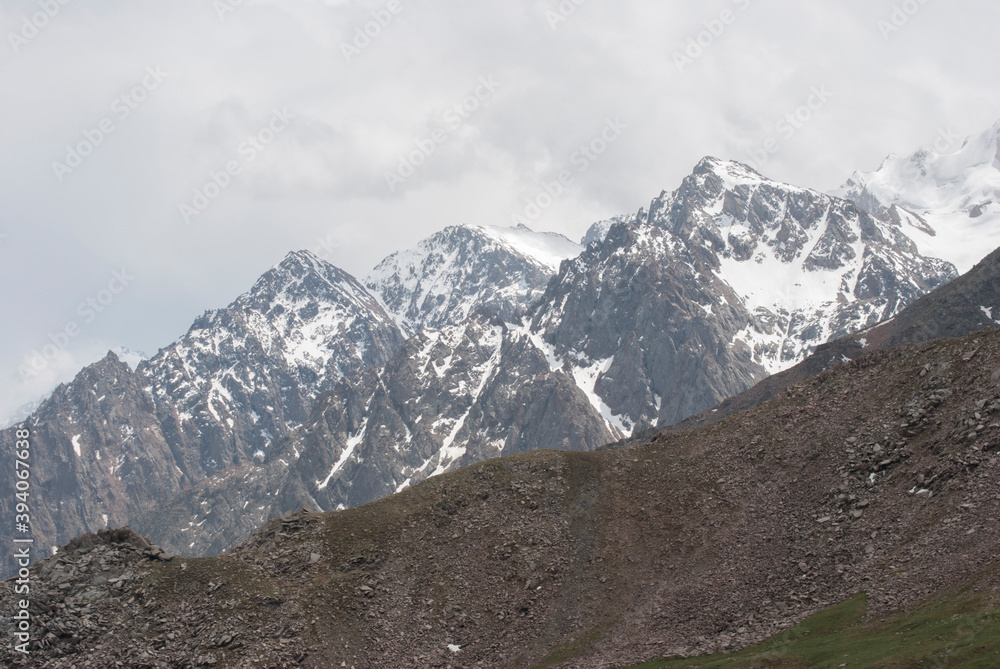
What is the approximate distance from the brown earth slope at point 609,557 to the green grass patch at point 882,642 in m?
2.16

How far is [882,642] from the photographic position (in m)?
38.5

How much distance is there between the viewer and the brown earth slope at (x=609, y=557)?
1978 inches

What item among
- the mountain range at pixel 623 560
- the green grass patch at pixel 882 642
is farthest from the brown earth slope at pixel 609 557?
the green grass patch at pixel 882 642

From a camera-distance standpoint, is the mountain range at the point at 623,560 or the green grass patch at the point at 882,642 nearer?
the green grass patch at the point at 882,642

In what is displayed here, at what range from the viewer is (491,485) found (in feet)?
234

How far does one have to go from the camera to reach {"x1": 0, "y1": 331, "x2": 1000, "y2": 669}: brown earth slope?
50.2m

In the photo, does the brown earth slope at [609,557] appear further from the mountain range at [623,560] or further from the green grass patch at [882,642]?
the green grass patch at [882,642]

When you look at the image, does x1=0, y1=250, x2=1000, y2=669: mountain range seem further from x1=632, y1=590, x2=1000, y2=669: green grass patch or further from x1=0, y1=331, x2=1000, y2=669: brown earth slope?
x1=632, y1=590, x2=1000, y2=669: green grass patch

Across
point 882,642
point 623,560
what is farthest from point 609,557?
point 882,642

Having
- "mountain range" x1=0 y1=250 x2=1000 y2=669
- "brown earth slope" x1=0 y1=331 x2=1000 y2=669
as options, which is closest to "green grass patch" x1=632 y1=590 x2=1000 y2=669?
"mountain range" x1=0 y1=250 x2=1000 y2=669

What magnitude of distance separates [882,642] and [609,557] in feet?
84.5

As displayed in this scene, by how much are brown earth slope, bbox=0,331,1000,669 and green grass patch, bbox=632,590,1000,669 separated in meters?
2.16

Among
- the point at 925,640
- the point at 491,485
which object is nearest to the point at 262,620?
the point at 491,485

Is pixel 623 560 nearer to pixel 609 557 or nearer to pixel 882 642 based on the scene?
pixel 609 557
